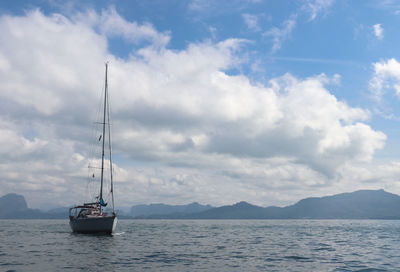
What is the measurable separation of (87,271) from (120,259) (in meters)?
7.56

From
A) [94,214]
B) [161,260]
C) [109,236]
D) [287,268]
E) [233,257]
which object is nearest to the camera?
[287,268]

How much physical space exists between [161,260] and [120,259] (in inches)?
171

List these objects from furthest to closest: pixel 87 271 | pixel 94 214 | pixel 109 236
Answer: pixel 94 214, pixel 109 236, pixel 87 271

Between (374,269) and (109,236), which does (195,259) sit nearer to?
(374,269)

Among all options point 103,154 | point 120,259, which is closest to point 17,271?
point 120,259

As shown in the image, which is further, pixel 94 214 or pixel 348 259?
pixel 94 214

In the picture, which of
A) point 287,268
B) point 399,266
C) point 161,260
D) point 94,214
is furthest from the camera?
point 94,214

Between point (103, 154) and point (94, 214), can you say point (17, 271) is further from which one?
point (103, 154)

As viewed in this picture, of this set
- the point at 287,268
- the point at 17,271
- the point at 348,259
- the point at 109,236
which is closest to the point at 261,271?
the point at 287,268

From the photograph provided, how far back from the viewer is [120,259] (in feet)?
115

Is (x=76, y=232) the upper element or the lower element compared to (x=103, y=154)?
lower

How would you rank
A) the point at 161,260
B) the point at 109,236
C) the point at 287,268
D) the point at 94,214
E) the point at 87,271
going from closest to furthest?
the point at 87,271, the point at 287,268, the point at 161,260, the point at 109,236, the point at 94,214

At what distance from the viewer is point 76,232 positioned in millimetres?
69188

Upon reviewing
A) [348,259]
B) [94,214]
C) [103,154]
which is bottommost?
[348,259]
